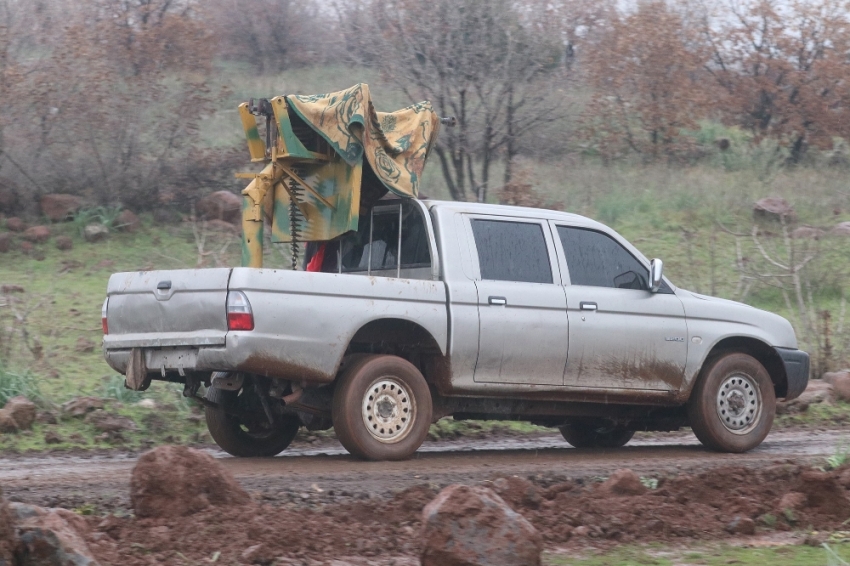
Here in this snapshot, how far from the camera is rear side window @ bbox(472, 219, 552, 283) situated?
908 centimetres

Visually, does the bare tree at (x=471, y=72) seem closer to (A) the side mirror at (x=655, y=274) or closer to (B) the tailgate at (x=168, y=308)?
(A) the side mirror at (x=655, y=274)

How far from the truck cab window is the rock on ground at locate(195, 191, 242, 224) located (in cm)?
1061

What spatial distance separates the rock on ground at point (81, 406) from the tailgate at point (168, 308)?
1931 millimetres

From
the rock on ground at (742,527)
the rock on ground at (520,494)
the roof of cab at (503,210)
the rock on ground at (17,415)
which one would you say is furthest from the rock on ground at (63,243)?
the rock on ground at (742,527)

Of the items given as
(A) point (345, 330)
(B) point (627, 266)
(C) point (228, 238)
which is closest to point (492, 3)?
(C) point (228, 238)

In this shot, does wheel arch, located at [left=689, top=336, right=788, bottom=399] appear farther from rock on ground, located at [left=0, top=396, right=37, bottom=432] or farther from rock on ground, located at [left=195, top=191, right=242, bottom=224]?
rock on ground, located at [left=195, top=191, right=242, bottom=224]

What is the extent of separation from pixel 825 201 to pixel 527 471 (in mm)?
17056

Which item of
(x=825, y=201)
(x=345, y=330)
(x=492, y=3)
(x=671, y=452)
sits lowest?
(x=671, y=452)

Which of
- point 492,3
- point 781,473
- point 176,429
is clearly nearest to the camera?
point 781,473

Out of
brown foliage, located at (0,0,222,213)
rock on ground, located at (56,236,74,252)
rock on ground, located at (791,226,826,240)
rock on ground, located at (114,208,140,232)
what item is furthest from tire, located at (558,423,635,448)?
brown foliage, located at (0,0,222,213)

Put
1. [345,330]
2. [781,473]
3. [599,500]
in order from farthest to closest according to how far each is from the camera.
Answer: [345,330], [781,473], [599,500]

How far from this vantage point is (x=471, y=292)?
879 centimetres

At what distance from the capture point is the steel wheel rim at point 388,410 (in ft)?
27.6

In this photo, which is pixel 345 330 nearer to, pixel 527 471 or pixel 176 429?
pixel 527 471
